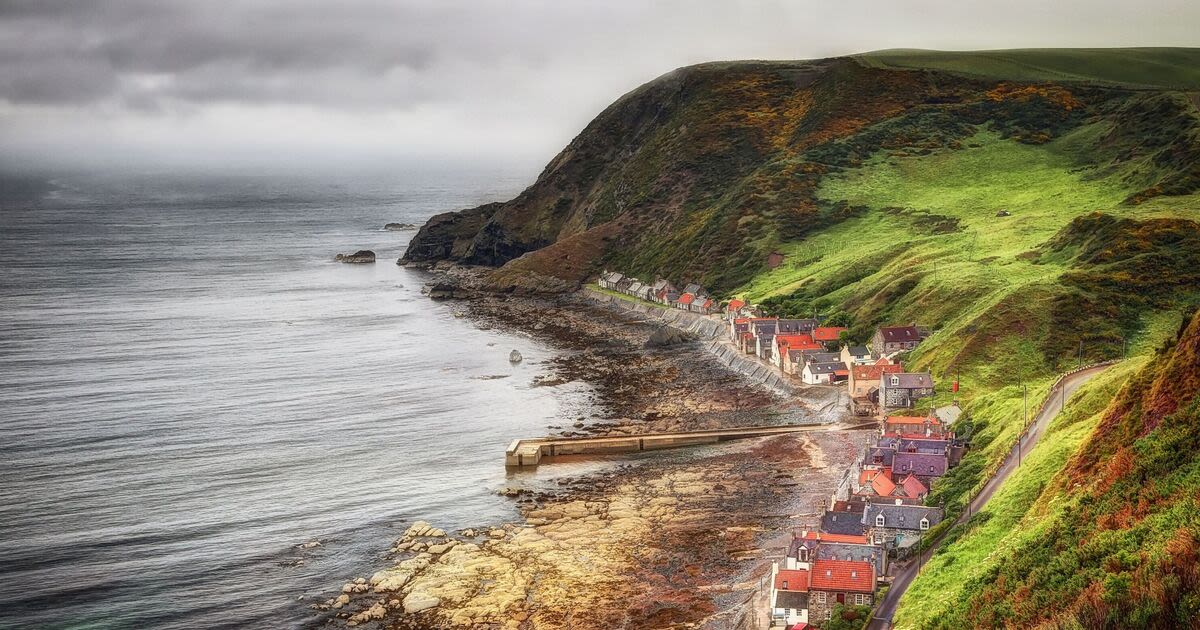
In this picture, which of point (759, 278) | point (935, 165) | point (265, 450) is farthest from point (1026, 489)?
point (935, 165)

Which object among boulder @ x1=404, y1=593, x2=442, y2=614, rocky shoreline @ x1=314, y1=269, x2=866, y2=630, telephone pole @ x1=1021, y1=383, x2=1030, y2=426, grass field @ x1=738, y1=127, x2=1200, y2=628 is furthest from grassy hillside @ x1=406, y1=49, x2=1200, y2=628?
boulder @ x1=404, y1=593, x2=442, y2=614

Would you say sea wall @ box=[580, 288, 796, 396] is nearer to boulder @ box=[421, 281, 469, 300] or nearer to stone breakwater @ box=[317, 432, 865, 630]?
boulder @ box=[421, 281, 469, 300]

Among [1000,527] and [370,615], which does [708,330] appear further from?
[1000,527]

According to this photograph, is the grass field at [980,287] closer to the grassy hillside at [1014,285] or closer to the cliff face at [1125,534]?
the grassy hillside at [1014,285]

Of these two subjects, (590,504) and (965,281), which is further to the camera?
(965,281)

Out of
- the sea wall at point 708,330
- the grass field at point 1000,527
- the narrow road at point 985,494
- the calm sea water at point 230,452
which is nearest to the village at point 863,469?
the narrow road at point 985,494

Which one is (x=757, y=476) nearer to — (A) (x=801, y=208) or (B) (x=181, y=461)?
(B) (x=181, y=461)
